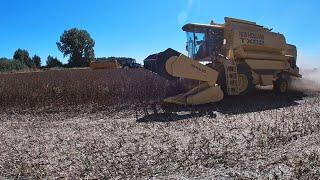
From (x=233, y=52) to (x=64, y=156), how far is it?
10.2 meters

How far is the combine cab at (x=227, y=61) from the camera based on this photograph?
14.4 meters

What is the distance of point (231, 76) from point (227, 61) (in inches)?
21.3

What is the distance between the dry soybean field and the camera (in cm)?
660

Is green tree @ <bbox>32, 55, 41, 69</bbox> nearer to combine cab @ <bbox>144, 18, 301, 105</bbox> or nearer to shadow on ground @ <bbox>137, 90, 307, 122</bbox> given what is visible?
combine cab @ <bbox>144, 18, 301, 105</bbox>

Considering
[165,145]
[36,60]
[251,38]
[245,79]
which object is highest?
[36,60]

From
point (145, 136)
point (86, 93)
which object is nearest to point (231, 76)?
point (86, 93)

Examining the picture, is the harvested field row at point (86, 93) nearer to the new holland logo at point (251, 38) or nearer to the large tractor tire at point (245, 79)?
the large tractor tire at point (245, 79)

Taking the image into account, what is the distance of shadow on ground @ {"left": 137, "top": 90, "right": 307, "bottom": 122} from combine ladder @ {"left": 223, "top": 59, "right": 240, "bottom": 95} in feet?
1.26

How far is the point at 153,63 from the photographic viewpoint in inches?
690

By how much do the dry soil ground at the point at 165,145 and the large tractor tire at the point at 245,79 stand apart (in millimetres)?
3346

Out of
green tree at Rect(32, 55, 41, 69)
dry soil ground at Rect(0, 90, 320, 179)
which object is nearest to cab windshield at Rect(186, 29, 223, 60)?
dry soil ground at Rect(0, 90, 320, 179)

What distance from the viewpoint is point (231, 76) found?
52.3 feet

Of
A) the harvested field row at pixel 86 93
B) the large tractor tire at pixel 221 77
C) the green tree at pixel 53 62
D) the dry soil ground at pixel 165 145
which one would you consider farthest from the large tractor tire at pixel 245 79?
the green tree at pixel 53 62

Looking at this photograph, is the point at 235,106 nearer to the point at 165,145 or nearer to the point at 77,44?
the point at 165,145
